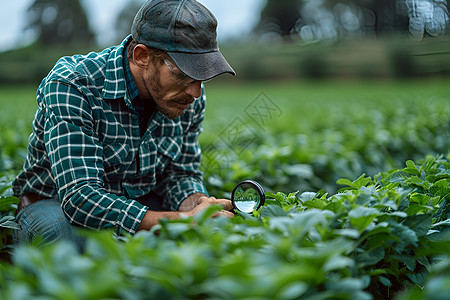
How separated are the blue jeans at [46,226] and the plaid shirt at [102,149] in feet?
0.36

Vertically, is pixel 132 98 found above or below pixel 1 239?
above

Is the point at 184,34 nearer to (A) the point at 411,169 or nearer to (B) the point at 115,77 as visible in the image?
(B) the point at 115,77

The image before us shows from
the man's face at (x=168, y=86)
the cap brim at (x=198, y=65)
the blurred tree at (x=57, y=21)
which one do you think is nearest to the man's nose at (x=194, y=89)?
the man's face at (x=168, y=86)

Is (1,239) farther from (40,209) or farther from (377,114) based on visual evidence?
(377,114)

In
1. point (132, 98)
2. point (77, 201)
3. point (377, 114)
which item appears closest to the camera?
point (77, 201)

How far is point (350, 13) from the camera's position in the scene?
49.8m

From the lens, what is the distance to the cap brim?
7.07 feet

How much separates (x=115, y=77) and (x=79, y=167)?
52 centimetres

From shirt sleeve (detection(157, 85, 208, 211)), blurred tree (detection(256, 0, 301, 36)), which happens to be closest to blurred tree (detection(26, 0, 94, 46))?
blurred tree (detection(256, 0, 301, 36))

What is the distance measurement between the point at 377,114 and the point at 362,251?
6478 millimetres

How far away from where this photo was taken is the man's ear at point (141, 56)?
2.26 meters

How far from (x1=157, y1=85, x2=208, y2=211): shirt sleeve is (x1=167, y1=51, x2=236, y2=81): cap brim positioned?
64 centimetres

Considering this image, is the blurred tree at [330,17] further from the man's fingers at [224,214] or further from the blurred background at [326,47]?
the man's fingers at [224,214]

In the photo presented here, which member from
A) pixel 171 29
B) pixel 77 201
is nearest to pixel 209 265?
pixel 77 201
